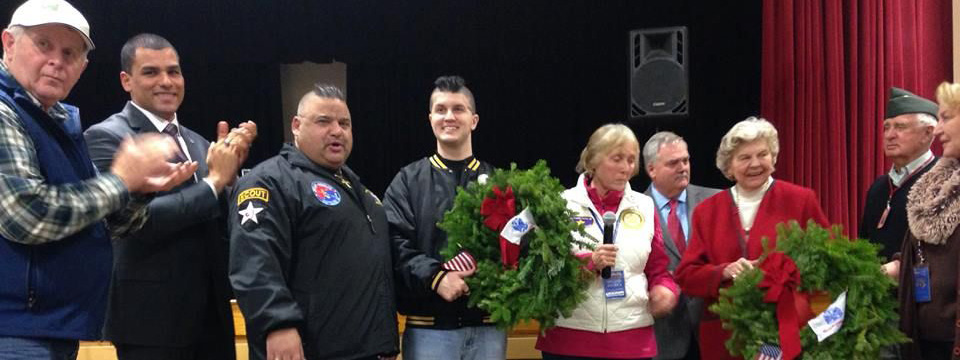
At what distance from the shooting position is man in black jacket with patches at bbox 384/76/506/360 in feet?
10.4

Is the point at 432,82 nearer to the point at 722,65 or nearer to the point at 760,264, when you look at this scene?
the point at 722,65

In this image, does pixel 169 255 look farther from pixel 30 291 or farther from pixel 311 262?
pixel 30 291

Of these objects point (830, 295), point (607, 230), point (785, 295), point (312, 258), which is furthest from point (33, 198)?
point (830, 295)

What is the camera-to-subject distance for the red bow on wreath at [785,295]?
2926 mm

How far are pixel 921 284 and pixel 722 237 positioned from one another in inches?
27.1

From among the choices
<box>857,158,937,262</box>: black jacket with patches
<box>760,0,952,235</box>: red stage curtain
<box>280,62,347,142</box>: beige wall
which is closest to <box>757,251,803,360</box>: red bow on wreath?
<box>857,158,937,262</box>: black jacket with patches

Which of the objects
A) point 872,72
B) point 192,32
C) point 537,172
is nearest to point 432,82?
point 192,32

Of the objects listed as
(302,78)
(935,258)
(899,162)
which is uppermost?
(302,78)

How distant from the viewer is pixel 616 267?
329 cm

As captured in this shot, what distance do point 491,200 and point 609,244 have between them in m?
0.47

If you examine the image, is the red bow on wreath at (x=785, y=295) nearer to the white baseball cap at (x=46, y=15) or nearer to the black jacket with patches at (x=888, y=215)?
the black jacket with patches at (x=888, y=215)

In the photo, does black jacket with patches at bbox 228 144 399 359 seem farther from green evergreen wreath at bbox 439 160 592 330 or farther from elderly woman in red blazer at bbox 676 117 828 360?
elderly woman in red blazer at bbox 676 117 828 360

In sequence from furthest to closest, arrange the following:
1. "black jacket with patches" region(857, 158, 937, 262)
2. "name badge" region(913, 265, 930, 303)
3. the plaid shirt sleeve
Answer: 1. "black jacket with patches" region(857, 158, 937, 262)
2. "name badge" region(913, 265, 930, 303)
3. the plaid shirt sleeve

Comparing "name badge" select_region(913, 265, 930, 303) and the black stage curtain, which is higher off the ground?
the black stage curtain
